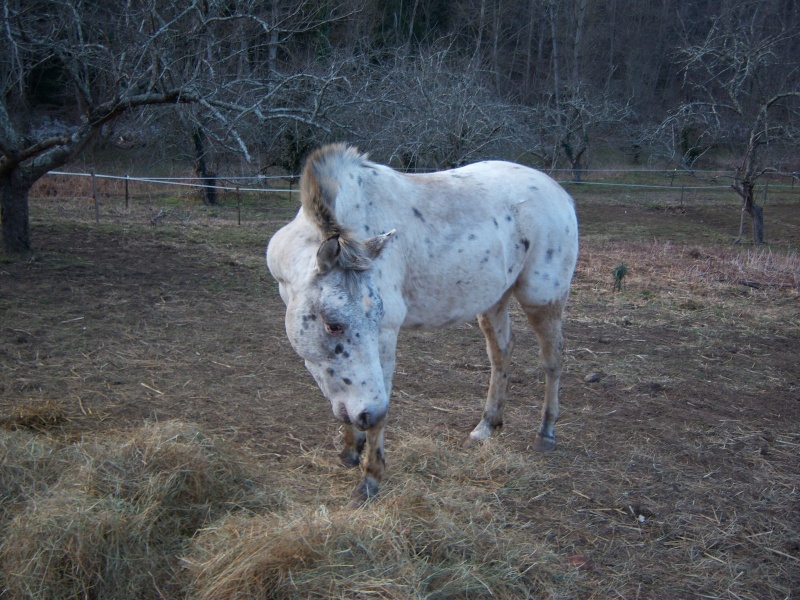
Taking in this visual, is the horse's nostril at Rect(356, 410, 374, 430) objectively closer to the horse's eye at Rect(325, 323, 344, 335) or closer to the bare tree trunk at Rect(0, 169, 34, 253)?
the horse's eye at Rect(325, 323, 344, 335)

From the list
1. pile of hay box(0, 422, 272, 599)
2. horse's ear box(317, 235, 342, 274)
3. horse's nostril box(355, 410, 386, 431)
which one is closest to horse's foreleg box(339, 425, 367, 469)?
pile of hay box(0, 422, 272, 599)

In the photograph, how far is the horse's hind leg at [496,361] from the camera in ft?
14.0

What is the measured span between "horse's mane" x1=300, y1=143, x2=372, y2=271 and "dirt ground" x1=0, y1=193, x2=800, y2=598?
4.84ft

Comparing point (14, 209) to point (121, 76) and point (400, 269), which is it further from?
point (400, 269)

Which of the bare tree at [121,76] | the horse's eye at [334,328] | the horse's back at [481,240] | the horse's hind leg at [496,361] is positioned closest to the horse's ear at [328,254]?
the horse's eye at [334,328]

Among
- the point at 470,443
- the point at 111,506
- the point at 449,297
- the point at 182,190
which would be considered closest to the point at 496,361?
the point at 470,443

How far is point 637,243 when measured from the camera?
1240 cm

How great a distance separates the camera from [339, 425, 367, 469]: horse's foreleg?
144 inches

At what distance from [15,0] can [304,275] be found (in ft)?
24.7

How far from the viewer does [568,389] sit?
5145mm

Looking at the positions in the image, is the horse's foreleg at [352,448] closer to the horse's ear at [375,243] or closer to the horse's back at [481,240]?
the horse's back at [481,240]

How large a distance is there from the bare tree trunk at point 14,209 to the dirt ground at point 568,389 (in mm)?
435

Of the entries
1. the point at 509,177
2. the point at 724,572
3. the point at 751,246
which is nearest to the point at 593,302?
the point at 509,177

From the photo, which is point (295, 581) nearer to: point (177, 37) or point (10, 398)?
point (10, 398)
